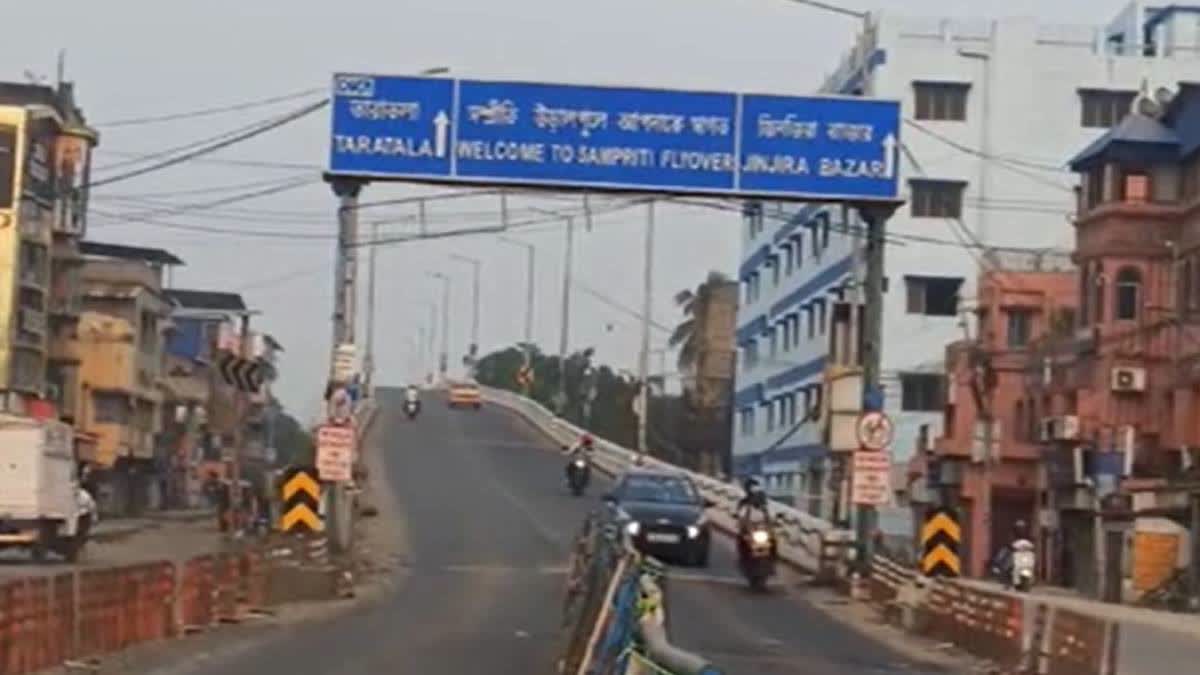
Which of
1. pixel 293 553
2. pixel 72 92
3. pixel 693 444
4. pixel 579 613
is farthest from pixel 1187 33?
pixel 579 613

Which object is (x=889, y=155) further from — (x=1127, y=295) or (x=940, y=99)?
(x=940, y=99)

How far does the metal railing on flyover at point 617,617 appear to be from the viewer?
10156 mm

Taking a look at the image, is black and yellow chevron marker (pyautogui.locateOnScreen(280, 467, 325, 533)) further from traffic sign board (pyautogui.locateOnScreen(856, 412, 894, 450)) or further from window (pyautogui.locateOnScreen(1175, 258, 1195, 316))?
window (pyautogui.locateOnScreen(1175, 258, 1195, 316))

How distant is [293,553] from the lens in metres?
37.1

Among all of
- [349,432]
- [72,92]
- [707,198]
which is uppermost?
[72,92]

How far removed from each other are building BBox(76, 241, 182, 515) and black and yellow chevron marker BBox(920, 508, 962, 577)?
5012cm

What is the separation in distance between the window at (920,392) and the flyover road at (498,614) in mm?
17325

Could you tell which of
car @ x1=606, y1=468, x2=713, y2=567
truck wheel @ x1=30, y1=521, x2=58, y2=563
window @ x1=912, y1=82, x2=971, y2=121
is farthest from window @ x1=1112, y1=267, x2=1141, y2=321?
truck wheel @ x1=30, y1=521, x2=58, y2=563

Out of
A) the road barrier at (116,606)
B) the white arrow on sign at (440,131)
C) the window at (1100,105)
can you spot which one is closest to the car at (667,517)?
the white arrow on sign at (440,131)

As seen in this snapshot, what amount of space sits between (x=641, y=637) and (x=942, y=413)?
241ft

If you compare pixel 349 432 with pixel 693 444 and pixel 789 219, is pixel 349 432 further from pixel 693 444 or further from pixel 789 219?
pixel 693 444

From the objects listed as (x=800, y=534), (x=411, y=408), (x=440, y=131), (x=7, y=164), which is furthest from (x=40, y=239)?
(x=440, y=131)

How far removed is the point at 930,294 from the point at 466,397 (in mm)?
34849

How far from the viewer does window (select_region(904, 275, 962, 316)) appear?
8819cm
